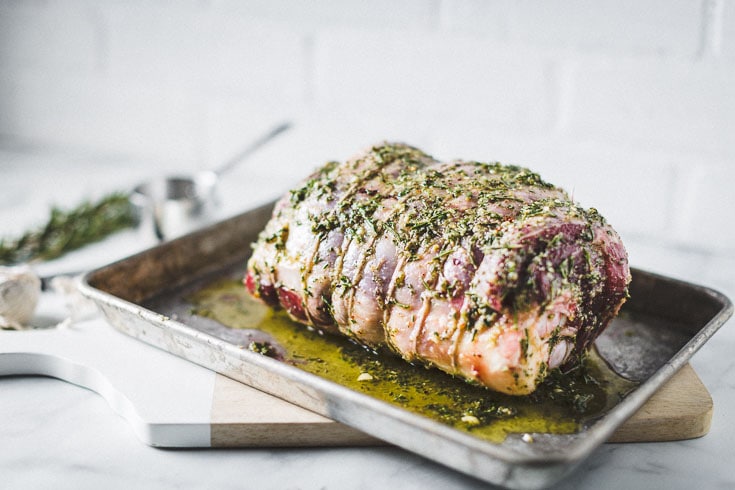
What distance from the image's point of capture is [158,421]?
1.59m

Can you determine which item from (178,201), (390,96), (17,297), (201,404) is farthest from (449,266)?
(390,96)

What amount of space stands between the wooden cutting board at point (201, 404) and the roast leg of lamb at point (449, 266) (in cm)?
23

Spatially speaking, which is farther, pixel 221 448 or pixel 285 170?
pixel 285 170

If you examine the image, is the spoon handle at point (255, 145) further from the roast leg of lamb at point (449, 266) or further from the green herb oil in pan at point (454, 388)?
the green herb oil in pan at point (454, 388)

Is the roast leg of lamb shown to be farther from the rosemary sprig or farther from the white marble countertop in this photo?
the rosemary sprig

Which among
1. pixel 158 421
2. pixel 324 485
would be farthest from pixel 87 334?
pixel 324 485

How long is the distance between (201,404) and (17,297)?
0.70 m

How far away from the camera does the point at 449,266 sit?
5.30 ft

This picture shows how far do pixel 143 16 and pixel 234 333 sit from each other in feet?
6.17

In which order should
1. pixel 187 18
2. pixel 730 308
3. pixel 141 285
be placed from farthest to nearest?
pixel 187 18 → pixel 141 285 → pixel 730 308

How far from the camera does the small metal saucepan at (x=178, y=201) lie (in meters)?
2.69

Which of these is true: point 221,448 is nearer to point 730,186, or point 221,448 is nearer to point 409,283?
point 409,283

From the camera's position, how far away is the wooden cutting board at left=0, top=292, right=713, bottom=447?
5.21 ft

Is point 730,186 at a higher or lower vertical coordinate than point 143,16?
lower
